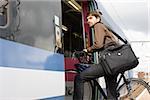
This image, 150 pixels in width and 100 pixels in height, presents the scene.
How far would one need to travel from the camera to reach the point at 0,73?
266 cm

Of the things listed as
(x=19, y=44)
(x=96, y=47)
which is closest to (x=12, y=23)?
(x=19, y=44)

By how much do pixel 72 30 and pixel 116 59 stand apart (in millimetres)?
2822

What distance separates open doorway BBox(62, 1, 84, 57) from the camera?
7086mm

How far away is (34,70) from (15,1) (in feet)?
2.07

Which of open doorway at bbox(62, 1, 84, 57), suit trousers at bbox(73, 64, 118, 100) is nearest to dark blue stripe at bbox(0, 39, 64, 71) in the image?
suit trousers at bbox(73, 64, 118, 100)

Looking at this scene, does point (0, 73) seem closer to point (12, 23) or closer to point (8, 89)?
point (8, 89)

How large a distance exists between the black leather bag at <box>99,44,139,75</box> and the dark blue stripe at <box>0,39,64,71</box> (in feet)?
3.11

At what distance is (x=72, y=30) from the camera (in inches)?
298

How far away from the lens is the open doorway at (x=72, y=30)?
709 centimetres

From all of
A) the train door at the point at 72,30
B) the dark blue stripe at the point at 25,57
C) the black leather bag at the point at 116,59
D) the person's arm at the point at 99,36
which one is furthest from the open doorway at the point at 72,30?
the dark blue stripe at the point at 25,57

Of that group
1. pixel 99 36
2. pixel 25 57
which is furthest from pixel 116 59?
pixel 25 57

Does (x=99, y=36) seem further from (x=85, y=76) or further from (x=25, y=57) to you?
(x=25, y=57)

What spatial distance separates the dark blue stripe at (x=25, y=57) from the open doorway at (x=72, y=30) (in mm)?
3000

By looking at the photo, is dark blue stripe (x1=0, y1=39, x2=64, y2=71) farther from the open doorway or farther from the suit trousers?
the open doorway
